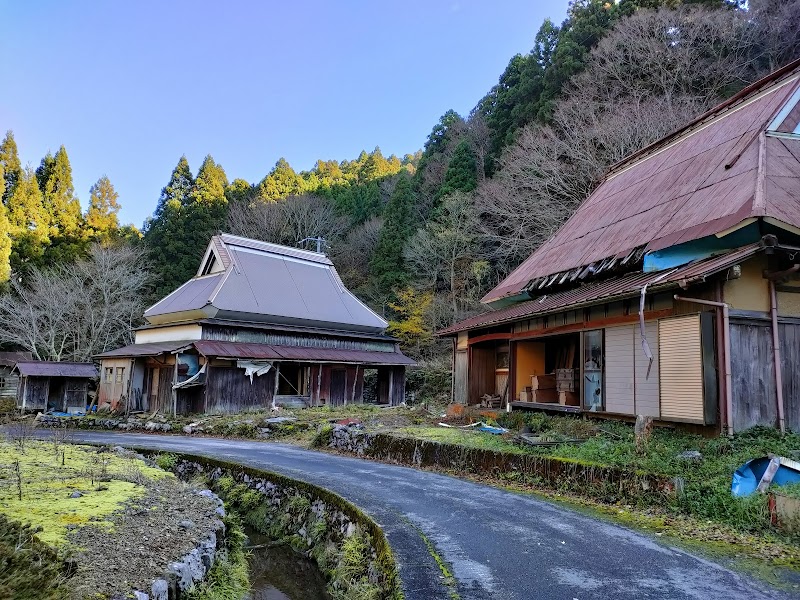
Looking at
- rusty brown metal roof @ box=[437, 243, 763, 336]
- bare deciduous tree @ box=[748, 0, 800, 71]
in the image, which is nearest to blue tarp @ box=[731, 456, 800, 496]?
rusty brown metal roof @ box=[437, 243, 763, 336]

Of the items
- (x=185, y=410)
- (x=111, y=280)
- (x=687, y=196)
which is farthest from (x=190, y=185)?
(x=687, y=196)

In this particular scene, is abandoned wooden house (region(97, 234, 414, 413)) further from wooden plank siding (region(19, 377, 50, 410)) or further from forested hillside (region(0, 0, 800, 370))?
forested hillside (region(0, 0, 800, 370))

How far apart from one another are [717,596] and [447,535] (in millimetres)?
2510

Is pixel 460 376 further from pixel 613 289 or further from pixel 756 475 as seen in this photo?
pixel 756 475

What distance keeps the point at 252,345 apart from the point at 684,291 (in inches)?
659

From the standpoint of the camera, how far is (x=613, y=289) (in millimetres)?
9758

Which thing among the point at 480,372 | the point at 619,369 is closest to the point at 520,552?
the point at 619,369

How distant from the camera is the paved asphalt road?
4.23 meters

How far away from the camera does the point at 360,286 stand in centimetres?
3734

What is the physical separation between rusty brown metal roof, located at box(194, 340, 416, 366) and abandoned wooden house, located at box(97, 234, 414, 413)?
46 millimetres

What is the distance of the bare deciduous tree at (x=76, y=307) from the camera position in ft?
91.5

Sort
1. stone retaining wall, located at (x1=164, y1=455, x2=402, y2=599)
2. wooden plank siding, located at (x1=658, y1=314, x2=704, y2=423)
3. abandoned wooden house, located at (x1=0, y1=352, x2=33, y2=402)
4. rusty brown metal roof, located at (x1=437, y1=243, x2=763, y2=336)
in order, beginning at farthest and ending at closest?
abandoned wooden house, located at (x1=0, y1=352, x2=33, y2=402) → wooden plank siding, located at (x1=658, y1=314, x2=704, y2=423) → rusty brown metal roof, located at (x1=437, y1=243, x2=763, y2=336) → stone retaining wall, located at (x1=164, y1=455, x2=402, y2=599)

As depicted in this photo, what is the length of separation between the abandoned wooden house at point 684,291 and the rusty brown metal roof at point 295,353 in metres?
8.90

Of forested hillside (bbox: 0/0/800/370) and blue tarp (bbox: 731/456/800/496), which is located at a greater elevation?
forested hillside (bbox: 0/0/800/370)
